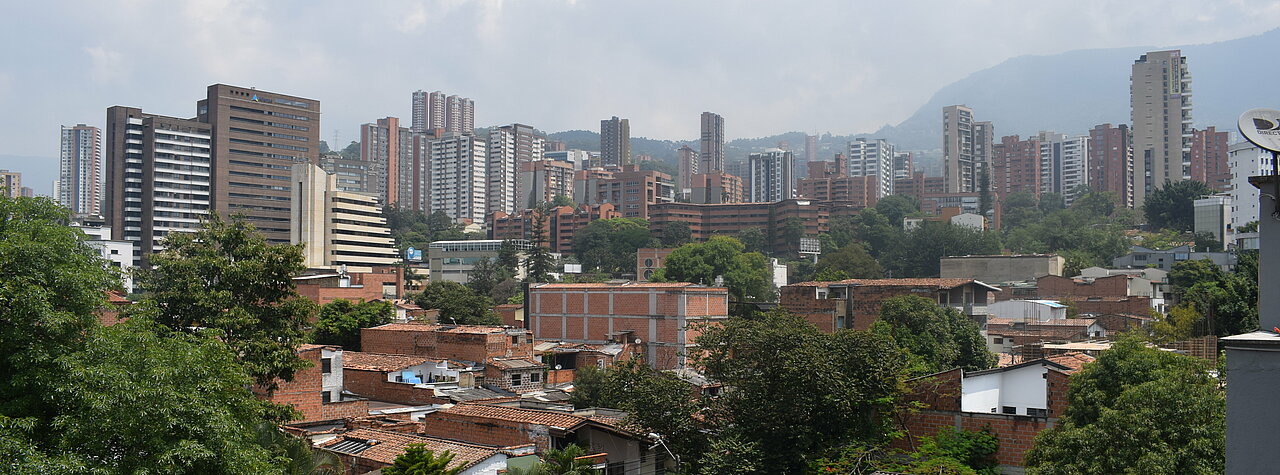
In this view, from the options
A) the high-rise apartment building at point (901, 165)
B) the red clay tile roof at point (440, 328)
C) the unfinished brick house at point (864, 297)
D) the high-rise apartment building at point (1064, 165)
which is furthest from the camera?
the high-rise apartment building at point (901, 165)

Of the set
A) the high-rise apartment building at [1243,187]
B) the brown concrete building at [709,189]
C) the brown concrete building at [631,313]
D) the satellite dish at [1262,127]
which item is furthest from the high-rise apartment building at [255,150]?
the satellite dish at [1262,127]

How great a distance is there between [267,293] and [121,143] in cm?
7641

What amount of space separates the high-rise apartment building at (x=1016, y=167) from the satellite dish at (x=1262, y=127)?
12449cm

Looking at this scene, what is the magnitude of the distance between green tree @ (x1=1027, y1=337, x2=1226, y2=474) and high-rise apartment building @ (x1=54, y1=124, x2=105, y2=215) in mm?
127557

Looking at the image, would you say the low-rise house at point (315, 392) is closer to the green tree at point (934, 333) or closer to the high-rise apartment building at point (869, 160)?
the green tree at point (934, 333)

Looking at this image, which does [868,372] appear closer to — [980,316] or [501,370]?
[501,370]

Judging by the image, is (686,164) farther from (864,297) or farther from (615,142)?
(864,297)

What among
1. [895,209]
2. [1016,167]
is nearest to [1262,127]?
[895,209]

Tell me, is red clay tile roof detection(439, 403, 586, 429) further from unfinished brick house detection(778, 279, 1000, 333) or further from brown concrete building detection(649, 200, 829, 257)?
brown concrete building detection(649, 200, 829, 257)

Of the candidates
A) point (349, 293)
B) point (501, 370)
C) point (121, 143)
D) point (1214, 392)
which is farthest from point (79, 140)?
point (1214, 392)

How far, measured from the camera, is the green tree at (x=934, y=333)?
99.9ft

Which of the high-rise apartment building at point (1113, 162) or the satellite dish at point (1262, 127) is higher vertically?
the high-rise apartment building at point (1113, 162)

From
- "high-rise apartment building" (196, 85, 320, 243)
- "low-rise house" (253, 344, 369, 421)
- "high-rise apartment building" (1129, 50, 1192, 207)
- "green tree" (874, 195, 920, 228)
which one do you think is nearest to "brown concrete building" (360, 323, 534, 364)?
"low-rise house" (253, 344, 369, 421)

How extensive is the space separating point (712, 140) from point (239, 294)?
148 metres
